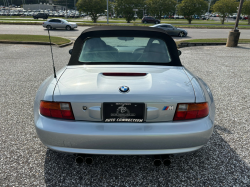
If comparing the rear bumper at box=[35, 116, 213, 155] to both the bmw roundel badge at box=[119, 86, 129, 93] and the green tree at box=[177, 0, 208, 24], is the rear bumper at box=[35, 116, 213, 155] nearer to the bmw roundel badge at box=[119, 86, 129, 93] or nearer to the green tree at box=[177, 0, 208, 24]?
the bmw roundel badge at box=[119, 86, 129, 93]

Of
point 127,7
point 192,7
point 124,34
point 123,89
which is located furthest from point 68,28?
point 192,7

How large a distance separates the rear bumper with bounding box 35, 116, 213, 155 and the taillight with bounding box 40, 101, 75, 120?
6 centimetres

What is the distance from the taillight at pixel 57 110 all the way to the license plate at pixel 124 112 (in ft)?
1.18

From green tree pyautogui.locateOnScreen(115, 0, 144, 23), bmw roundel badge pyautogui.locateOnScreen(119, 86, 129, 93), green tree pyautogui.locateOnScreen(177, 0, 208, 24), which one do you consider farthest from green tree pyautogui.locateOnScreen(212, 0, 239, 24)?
bmw roundel badge pyautogui.locateOnScreen(119, 86, 129, 93)

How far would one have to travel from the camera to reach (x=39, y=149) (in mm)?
2850

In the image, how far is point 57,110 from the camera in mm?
2023

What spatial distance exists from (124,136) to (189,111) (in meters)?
0.69

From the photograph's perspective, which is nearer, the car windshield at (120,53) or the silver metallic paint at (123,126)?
the silver metallic paint at (123,126)

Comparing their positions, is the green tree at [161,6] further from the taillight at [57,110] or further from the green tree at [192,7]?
the taillight at [57,110]

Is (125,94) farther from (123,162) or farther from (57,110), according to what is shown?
(123,162)

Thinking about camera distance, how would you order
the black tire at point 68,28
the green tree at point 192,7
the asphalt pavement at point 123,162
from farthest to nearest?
the green tree at point 192,7 < the black tire at point 68,28 < the asphalt pavement at point 123,162

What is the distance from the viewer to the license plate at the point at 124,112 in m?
1.94

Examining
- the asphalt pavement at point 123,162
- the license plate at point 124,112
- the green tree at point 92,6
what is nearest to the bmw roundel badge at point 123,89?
the license plate at point 124,112

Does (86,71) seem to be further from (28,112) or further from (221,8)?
(221,8)
